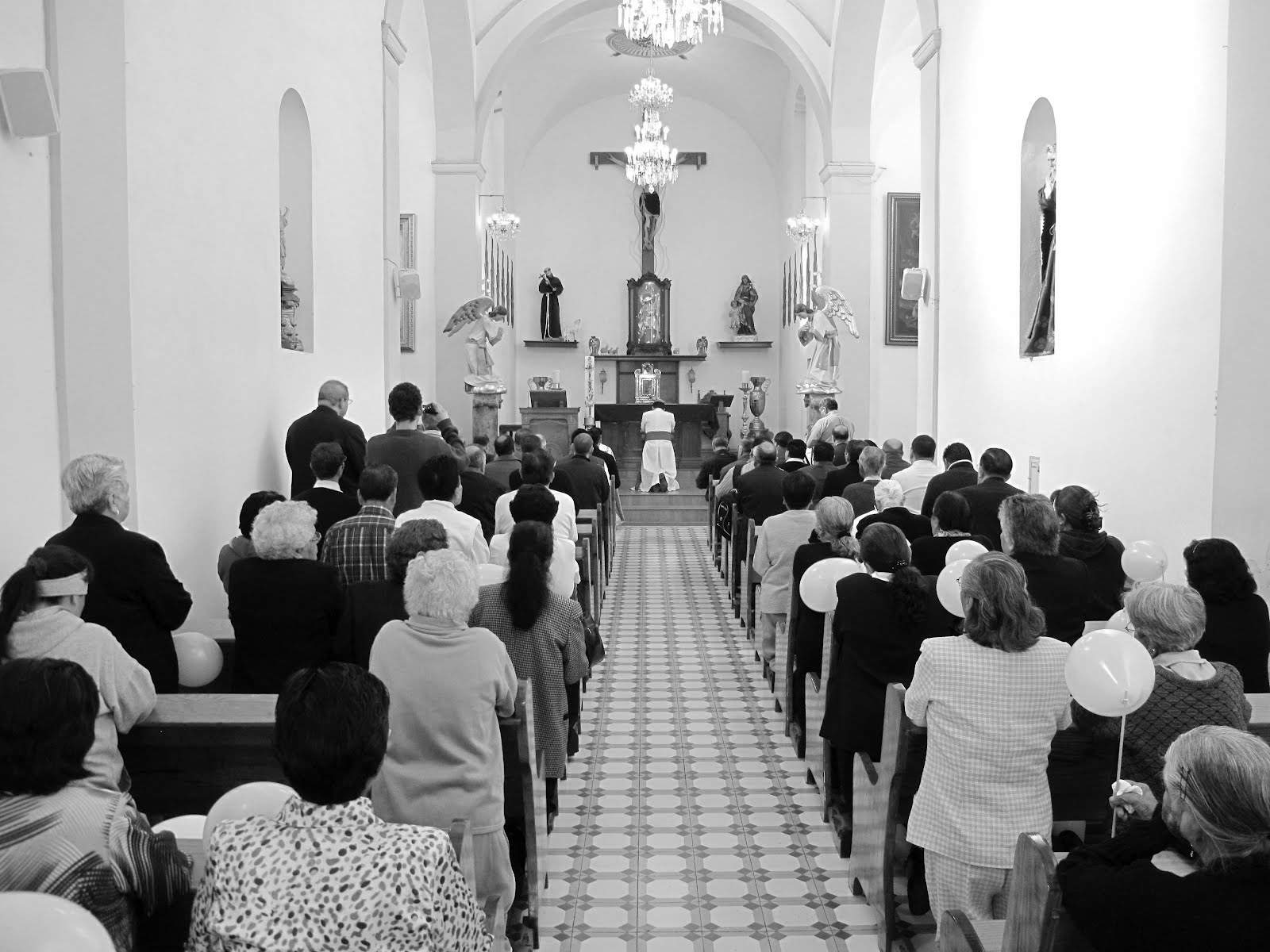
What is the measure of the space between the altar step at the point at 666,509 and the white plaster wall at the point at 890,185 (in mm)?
2820

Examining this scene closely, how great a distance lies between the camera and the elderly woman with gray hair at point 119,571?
368 centimetres

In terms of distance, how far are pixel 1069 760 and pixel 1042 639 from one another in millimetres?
503

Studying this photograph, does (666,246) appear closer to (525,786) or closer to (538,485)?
(538,485)

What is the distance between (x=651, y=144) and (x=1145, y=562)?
15273 millimetres

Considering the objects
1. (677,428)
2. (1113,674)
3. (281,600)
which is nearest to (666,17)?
(677,428)

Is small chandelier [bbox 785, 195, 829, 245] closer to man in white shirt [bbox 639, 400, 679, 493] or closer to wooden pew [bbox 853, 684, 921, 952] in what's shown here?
man in white shirt [bbox 639, 400, 679, 493]

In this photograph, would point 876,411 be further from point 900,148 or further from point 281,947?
point 281,947

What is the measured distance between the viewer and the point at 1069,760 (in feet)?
11.0

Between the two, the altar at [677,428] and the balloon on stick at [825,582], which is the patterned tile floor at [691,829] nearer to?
the balloon on stick at [825,582]

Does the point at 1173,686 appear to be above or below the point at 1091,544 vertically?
below

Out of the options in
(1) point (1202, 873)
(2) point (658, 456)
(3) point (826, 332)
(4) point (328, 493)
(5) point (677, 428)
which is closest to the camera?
(1) point (1202, 873)

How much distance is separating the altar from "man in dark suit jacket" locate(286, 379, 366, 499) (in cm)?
1305

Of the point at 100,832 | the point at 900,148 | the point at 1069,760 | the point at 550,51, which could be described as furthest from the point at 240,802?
the point at 550,51

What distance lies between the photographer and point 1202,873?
1788mm
